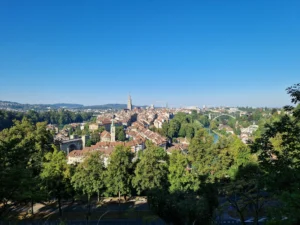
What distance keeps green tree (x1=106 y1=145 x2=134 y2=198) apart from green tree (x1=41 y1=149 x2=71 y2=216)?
7.66 ft

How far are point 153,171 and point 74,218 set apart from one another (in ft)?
16.2

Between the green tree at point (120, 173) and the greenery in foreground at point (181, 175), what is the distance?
6 cm

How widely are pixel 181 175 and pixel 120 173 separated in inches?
140

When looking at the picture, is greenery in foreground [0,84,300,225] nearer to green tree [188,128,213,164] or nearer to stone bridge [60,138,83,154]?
green tree [188,128,213,164]

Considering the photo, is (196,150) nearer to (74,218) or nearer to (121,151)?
(121,151)

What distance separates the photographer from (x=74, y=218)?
1459 cm

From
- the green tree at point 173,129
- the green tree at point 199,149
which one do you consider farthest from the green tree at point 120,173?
the green tree at point 173,129

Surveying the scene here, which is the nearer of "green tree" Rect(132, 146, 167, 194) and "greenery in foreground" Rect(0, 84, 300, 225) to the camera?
"greenery in foreground" Rect(0, 84, 300, 225)

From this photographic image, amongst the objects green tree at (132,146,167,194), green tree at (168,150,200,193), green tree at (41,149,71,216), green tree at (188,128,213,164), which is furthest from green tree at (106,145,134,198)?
green tree at (188,128,213,164)

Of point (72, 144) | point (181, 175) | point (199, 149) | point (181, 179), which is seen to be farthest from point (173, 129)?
point (181, 179)

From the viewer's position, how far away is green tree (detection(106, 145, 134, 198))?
15695 millimetres

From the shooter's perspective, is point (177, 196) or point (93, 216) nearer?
point (177, 196)

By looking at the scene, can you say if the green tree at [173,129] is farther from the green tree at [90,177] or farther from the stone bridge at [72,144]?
the green tree at [90,177]

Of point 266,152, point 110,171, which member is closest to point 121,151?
point 110,171
